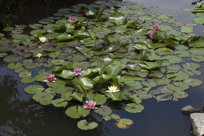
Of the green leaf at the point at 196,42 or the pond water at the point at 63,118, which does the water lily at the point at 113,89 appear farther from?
the green leaf at the point at 196,42

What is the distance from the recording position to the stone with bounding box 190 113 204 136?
2246 mm

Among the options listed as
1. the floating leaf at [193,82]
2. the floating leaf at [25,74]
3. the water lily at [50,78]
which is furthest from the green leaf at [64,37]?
the floating leaf at [193,82]

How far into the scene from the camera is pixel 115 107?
260cm

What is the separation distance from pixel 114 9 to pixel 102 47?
1.20m

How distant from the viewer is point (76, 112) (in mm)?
2490

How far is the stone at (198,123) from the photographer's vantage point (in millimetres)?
2246

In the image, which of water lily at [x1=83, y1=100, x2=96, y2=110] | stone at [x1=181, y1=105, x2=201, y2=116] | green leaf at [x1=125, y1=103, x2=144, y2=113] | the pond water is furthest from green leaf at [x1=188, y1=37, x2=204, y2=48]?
water lily at [x1=83, y1=100, x2=96, y2=110]

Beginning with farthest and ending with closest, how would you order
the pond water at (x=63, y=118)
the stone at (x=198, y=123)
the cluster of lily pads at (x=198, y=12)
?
the cluster of lily pads at (x=198, y=12)
the pond water at (x=63, y=118)
the stone at (x=198, y=123)

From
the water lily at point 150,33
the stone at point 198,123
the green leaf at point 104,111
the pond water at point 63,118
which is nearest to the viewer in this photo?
the stone at point 198,123

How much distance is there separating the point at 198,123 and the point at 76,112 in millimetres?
857

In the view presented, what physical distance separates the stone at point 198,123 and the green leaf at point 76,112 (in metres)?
0.75

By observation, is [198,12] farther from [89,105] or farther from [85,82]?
[89,105]

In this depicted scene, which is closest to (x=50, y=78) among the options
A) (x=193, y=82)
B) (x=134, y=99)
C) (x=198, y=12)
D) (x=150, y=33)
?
(x=134, y=99)

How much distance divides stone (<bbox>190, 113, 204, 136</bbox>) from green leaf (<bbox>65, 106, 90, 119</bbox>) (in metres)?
0.75
